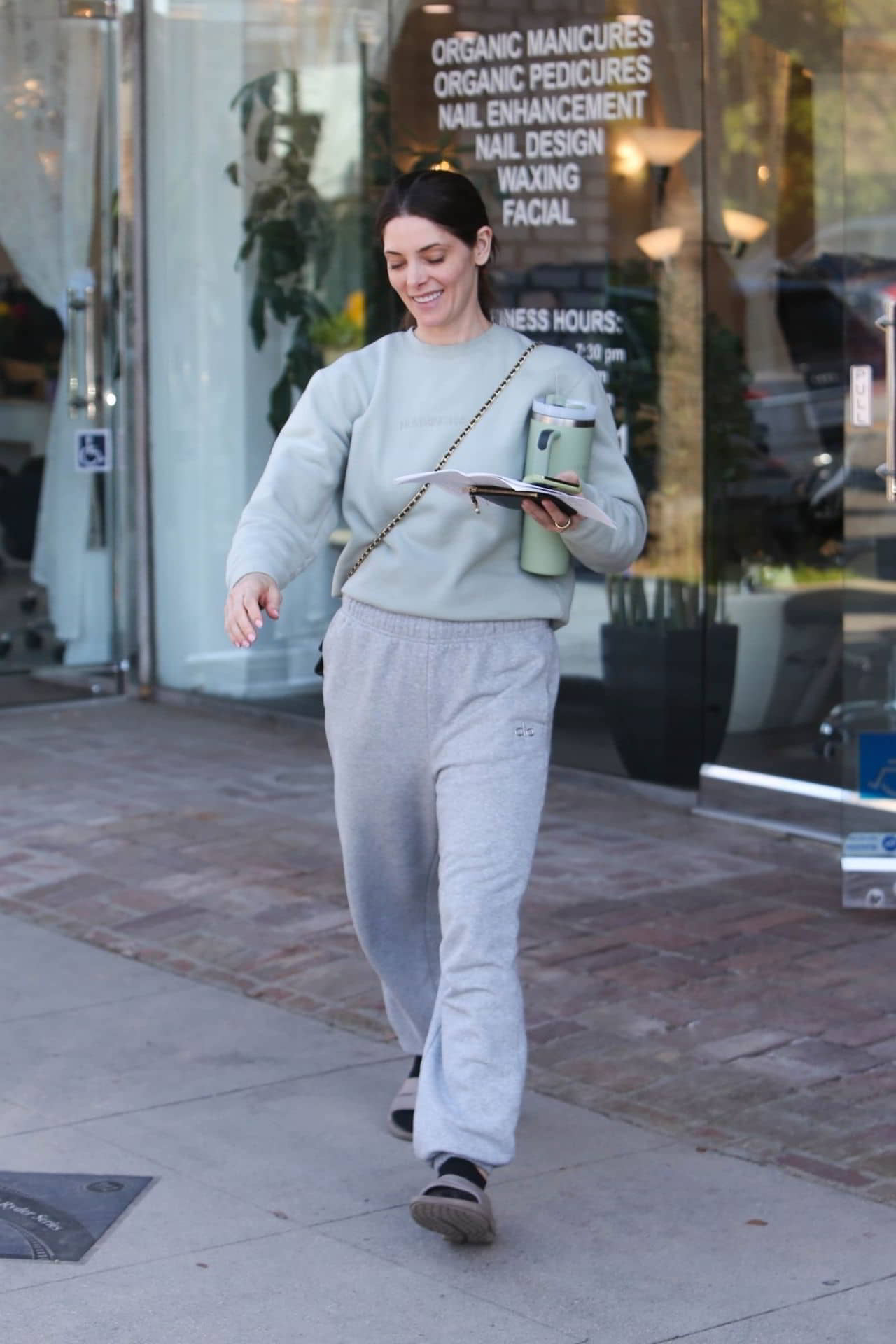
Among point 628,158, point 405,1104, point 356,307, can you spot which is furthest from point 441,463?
point 356,307

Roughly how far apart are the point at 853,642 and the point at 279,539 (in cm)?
270

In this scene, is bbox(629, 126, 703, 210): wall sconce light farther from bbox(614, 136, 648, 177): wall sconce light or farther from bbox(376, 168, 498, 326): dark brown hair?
bbox(376, 168, 498, 326): dark brown hair

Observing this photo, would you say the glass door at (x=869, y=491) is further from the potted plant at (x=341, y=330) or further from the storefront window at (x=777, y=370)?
the potted plant at (x=341, y=330)

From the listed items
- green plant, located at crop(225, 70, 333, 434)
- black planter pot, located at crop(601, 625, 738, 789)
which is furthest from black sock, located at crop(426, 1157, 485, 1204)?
green plant, located at crop(225, 70, 333, 434)

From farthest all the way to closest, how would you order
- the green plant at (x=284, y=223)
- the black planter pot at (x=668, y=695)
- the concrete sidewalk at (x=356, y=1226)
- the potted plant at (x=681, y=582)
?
the green plant at (x=284, y=223) → the black planter pot at (x=668, y=695) → the potted plant at (x=681, y=582) → the concrete sidewalk at (x=356, y=1226)

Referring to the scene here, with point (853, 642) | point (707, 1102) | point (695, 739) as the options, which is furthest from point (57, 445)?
point (707, 1102)

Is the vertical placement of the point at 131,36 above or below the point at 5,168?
above

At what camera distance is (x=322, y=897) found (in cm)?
605

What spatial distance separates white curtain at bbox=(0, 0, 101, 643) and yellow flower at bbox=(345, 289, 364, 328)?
1405mm

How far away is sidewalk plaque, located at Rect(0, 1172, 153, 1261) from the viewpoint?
12.0ft

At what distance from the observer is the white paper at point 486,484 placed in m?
3.37

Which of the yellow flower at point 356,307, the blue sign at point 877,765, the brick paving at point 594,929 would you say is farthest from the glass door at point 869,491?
the yellow flower at point 356,307

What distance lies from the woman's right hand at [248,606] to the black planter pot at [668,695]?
3.74m

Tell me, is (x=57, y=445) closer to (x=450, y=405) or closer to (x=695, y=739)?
(x=695, y=739)
